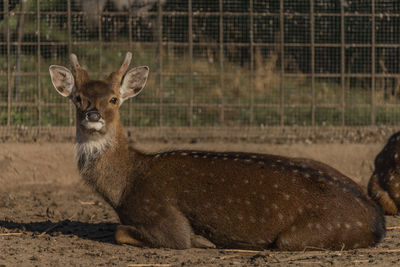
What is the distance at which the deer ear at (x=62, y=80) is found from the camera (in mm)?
7375

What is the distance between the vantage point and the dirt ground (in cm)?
620

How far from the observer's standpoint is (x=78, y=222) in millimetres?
8062

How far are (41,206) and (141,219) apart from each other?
2.58 metres

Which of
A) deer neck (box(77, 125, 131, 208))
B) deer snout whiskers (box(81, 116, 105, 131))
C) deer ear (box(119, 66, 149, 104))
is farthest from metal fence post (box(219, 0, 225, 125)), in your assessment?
deer snout whiskers (box(81, 116, 105, 131))

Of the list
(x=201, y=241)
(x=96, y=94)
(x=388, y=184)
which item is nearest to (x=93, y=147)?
(x=96, y=94)

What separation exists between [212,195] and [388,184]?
2378 mm

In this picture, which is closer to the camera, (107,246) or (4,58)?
(107,246)

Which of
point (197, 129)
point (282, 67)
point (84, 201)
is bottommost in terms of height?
point (84, 201)

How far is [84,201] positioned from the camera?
30.5 ft

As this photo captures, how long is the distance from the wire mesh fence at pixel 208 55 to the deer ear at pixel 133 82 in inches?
108

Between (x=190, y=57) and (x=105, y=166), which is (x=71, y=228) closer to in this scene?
(x=105, y=166)

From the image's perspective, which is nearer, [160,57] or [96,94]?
[96,94]

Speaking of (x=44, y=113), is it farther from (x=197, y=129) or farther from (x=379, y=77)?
(x=379, y=77)

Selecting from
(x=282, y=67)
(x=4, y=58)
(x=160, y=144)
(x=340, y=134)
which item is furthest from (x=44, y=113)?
(x=340, y=134)
